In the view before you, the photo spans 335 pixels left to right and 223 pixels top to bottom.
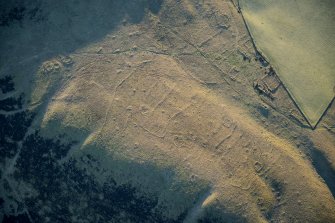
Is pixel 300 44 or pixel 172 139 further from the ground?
pixel 172 139

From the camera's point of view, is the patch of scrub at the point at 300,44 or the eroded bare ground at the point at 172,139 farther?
the patch of scrub at the point at 300,44

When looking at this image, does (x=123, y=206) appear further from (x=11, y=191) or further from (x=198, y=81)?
(x=198, y=81)

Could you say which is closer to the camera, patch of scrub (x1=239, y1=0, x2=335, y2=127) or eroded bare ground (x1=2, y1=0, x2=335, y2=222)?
eroded bare ground (x1=2, y1=0, x2=335, y2=222)

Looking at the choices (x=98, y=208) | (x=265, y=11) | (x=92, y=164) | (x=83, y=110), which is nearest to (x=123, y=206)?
(x=98, y=208)

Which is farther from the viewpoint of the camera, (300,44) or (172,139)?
(300,44)
